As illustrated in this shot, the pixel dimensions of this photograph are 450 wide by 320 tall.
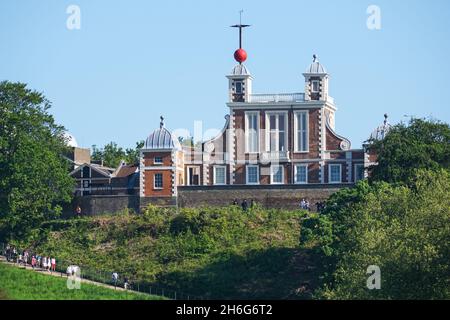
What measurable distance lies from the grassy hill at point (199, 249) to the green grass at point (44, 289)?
455 centimetres

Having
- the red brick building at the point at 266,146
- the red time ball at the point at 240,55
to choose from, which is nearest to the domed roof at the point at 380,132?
the red brick building at the point at 266,146

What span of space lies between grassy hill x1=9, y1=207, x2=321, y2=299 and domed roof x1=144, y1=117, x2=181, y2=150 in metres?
4.46

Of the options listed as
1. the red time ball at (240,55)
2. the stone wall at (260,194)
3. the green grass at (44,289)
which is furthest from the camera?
the red time ball at (240,55)

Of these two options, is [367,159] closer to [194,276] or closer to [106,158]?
[194,276]

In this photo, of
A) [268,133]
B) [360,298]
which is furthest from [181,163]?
[360,298]

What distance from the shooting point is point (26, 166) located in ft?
342

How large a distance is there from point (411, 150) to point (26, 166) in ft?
74.1

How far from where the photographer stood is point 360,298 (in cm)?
7812

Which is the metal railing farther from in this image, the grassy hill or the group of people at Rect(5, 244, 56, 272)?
the grassy hill

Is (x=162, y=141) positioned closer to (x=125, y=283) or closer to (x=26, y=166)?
(x=26, y=166)

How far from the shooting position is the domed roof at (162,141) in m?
108

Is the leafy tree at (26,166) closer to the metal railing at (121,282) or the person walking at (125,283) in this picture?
the metal railing at (121,282)

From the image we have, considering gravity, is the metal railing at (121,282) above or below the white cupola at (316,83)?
below
